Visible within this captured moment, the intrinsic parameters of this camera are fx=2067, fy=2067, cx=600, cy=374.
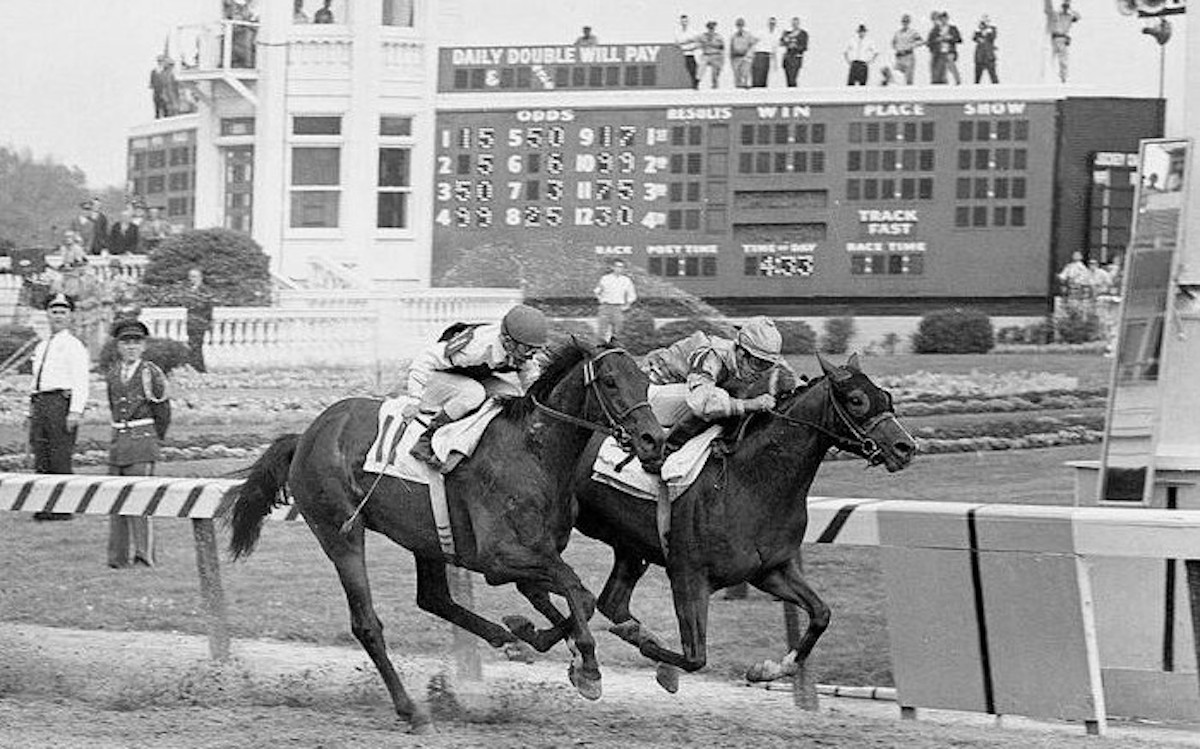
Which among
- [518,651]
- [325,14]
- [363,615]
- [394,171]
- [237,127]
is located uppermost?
[325,14]

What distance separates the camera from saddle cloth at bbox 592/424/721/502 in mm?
7742

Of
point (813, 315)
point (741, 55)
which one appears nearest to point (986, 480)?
point (813, 315)

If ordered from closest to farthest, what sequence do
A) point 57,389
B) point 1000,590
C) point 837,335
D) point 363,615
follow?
point 1000,590, point 363,615, point 57,389, point 837,335

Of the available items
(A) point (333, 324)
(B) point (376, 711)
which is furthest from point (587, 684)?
(A) point (333, 324)

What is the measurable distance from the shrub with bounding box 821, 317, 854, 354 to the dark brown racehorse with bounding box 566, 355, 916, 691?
1056 centimetres

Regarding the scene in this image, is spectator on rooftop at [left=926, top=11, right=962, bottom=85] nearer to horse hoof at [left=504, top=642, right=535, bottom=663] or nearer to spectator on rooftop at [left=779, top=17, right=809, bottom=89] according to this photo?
spectator on rooftop at [left=779, top=17, right=809, bottom=89]

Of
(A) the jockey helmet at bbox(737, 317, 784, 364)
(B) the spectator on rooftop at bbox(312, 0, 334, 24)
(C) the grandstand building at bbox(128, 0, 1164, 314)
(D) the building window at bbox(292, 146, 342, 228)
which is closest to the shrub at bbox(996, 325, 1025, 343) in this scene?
(C) the grandstand building at bbox(128, 0, 1164, 314)

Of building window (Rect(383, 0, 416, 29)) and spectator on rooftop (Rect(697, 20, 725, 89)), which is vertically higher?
building window (Rect(383, 0, 416, 29))

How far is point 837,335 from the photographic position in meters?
18.4

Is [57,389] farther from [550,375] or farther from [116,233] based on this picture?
[116,233]

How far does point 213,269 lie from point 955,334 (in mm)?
7099

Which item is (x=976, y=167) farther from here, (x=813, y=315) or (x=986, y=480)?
(x=986, y=480)

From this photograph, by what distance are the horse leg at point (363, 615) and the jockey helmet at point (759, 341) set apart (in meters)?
1.68

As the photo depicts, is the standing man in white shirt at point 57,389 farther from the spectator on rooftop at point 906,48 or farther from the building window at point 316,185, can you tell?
the spectator on rooftop at point 906,48
